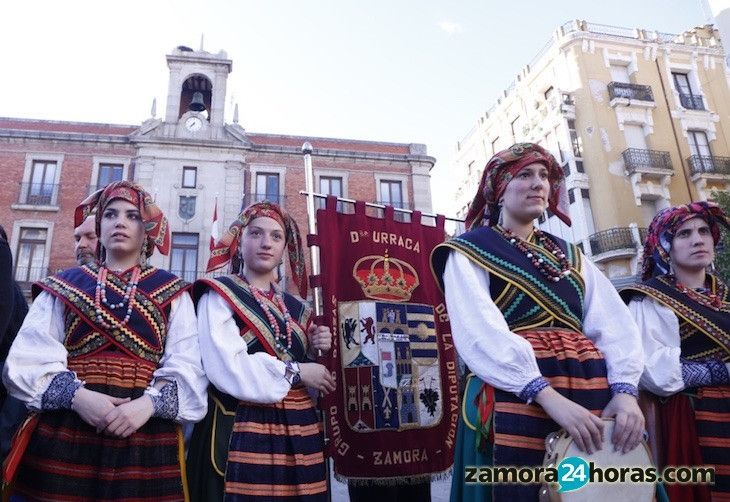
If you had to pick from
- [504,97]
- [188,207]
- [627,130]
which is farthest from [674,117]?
[188,207]

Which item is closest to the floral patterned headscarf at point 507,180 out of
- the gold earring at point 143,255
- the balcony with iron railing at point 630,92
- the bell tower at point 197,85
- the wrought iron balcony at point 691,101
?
the gold earring at point 143,255

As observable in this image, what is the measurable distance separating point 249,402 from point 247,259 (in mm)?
844

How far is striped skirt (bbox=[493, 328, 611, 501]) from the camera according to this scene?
192 centimetres

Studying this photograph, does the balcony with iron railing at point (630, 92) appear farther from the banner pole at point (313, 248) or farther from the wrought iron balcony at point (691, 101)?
the banner pole at point (313, 248)

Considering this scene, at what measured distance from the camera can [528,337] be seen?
6.97 feet

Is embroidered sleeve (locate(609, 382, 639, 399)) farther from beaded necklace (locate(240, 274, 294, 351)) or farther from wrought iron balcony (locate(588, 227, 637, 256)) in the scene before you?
wrought iron balcony (locate(588, 227, 637, 256))

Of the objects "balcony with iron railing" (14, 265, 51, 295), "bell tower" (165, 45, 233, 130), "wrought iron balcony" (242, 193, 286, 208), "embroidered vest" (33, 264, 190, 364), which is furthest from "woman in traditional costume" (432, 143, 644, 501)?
"bell tower" (165, 45, 233, 130)

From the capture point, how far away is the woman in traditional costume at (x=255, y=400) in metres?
2.39

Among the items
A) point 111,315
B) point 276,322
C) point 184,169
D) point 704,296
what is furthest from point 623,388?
point 184,169

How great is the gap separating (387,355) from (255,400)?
1.33m

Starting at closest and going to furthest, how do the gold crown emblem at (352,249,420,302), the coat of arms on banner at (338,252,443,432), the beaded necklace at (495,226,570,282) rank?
1. the beaded necklace at (495,226,570,282)
2. the coat of arms on banner at (338,252,443,432)
3. the gold crown emblem at (352,249,420,302)

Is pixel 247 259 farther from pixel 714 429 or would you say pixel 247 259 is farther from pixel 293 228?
pixel 714 429

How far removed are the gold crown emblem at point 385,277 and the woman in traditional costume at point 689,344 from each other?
142 centimetres

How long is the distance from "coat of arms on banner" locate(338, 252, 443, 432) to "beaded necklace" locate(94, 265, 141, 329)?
1.38 m
